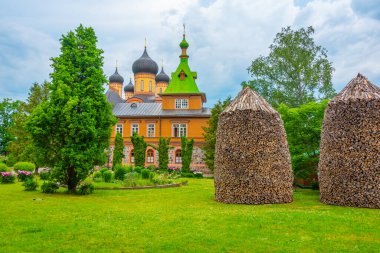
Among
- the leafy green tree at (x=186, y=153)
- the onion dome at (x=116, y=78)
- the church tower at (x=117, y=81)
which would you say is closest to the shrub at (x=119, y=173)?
the leafy green tree at (x=186, y=153)

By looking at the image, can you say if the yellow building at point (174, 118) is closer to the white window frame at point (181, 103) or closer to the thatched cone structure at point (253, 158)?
the white window frame at point (181, 103)

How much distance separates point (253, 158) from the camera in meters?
15.0

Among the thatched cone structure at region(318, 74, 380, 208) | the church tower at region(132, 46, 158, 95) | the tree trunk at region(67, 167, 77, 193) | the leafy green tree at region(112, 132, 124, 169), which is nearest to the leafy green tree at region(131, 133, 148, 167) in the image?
the leafy green tree at region(112, 132, 124, 169)

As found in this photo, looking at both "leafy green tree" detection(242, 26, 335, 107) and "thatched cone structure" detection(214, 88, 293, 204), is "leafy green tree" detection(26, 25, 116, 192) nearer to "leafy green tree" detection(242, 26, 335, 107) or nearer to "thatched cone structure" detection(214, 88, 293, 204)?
"thatched cone structure" detection(214, 88, 293, 204)

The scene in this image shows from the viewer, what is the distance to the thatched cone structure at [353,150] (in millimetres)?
13984

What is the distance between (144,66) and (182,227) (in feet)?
190

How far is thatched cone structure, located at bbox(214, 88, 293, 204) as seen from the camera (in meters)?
15.0

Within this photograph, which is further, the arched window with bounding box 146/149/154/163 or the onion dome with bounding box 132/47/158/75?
the onion dome with bounding box 132/47/158/75

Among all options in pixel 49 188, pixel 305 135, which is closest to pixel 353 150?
pixel 305 135

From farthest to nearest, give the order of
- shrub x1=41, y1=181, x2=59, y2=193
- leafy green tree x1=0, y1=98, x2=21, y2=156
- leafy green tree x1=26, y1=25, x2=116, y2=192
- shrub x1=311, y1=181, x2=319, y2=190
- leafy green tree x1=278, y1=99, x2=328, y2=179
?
leafy green tree x1=0, y1=98, x2=21, y2=156, shrub x1=311, y1=181, x2=319, y2=190, leafy green tree x1=278, y1=99, x2=328, y2=179, shrub x1=41, y1=181, x2=59, y2=193, leafy green tree x1=26, y1=25, x2=116, y2=192

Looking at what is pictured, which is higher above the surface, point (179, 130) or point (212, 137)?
point (179, 130)

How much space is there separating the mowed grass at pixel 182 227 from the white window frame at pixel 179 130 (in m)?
30.3

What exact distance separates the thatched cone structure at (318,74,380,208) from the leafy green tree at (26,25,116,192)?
11038 mm

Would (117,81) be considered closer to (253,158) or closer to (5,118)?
(5,118)
